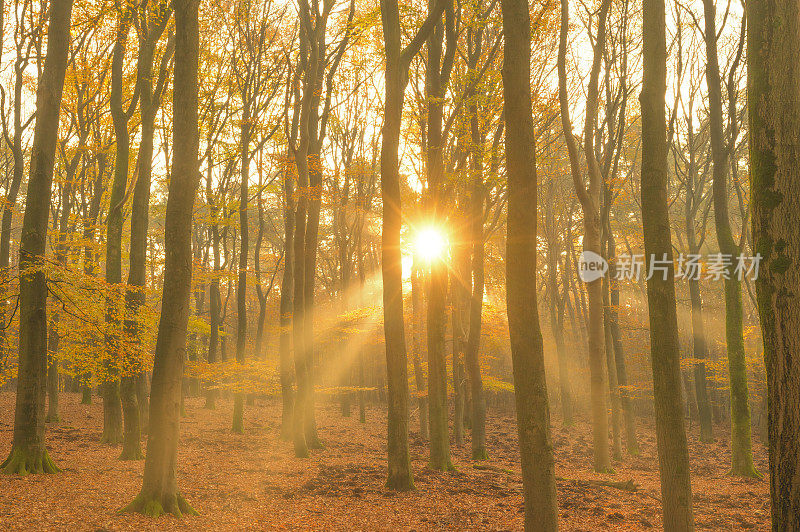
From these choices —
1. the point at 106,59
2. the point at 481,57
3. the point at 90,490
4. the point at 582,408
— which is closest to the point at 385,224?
the point at 90,490

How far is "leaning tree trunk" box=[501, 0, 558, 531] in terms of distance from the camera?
196 inches

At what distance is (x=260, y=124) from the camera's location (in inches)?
719

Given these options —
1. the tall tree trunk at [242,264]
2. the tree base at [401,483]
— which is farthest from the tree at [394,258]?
the tall tree trunk at [242,264]

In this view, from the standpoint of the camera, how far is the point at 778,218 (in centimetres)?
363

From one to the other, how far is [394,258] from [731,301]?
7803 mm

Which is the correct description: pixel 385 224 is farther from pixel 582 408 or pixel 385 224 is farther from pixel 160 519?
pixel 582 408

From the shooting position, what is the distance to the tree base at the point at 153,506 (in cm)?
654

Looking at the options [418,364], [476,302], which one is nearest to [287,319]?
[418,364]

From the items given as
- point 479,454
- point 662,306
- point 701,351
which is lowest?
point 479,454

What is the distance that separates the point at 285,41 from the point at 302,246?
795 cm

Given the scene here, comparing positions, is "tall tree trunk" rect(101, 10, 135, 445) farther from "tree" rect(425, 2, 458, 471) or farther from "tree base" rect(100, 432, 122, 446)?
"tree" rect(425, 2, 458, 471)

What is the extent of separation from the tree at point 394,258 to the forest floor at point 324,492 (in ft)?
2.50

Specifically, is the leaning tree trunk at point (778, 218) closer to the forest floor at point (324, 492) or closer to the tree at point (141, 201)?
the forest floor at point (324, 492)

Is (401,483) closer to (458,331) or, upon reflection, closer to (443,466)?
(443,466)
